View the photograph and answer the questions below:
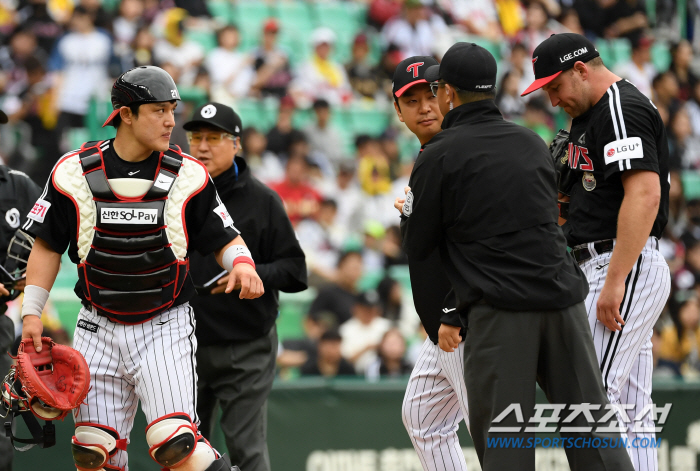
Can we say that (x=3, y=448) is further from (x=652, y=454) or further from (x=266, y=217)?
(x=652, y=454)

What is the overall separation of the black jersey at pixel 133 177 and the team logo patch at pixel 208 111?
1.12m

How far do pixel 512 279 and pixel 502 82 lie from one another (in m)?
9.50

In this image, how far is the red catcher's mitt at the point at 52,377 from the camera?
3.95 meters

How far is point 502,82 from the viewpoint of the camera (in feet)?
41.8

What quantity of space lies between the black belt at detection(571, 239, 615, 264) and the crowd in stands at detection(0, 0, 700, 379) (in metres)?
3.99

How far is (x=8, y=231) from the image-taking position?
16.9 feet

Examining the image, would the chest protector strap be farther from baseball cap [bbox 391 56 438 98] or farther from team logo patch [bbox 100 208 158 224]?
baseball cap [bbox 391 56 438 98]

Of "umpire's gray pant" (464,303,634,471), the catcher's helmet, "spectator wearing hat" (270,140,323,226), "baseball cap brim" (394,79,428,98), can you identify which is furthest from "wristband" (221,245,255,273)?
"spectator wearing hat" (270,140,323,226)

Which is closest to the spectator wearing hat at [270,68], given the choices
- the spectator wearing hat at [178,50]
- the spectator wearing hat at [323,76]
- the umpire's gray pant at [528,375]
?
the spectator wearing hat at [323,76]

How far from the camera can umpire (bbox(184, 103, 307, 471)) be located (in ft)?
16.9

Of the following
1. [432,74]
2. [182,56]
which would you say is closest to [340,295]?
[182,56]

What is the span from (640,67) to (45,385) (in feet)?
40.4

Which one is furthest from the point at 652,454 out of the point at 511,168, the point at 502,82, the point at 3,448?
the point at 502,82

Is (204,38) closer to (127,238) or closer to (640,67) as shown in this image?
(640,67)
